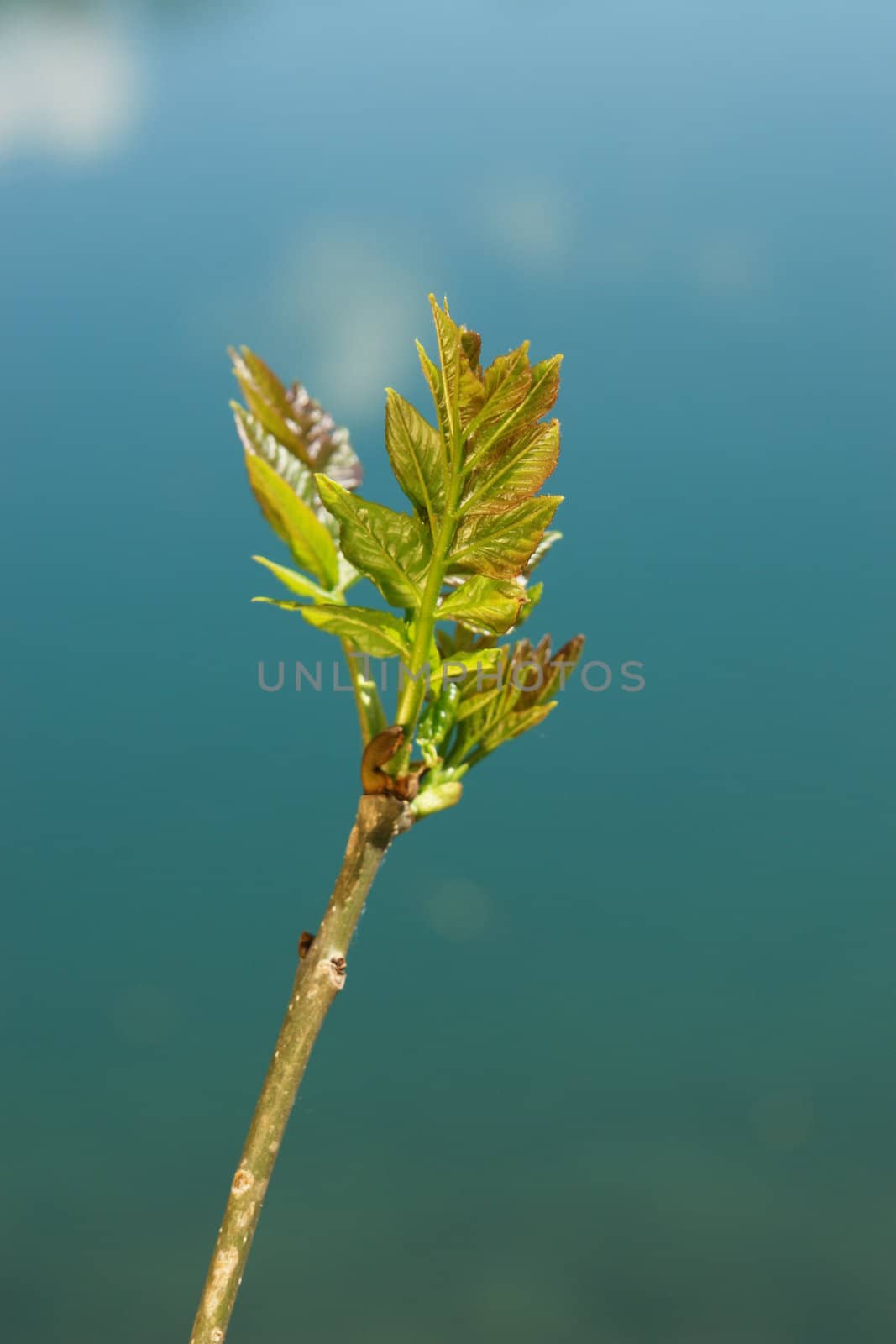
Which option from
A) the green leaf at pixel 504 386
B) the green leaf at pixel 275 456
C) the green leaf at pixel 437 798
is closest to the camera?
the green leaf at pixel 504 386

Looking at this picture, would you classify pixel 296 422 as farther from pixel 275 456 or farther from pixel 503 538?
pixel 503 538

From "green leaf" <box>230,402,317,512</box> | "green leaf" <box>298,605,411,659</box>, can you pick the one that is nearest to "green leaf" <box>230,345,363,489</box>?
"green leaf" <box>230,402,317,512</box>

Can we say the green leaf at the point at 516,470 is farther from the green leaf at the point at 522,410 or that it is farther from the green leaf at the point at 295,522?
Result: the green leaf at the point at 295,522

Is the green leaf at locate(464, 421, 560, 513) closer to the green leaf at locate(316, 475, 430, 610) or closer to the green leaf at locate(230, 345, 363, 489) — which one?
the green leaf at locate(316, 475, 430, 610)

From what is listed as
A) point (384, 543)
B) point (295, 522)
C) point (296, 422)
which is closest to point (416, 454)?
point (384, 543)

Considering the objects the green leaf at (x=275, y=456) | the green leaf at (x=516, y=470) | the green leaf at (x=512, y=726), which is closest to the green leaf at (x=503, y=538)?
the green leaf at (x=516, y=470)
